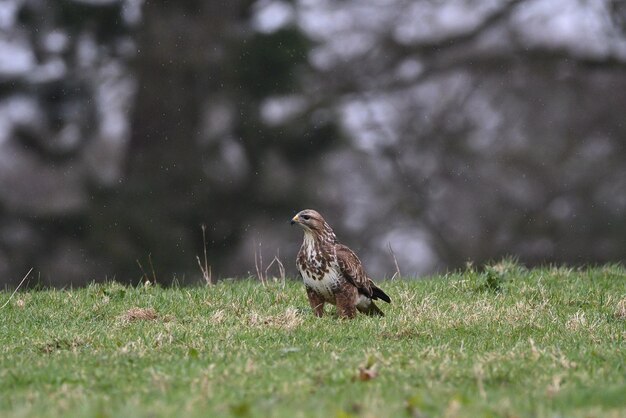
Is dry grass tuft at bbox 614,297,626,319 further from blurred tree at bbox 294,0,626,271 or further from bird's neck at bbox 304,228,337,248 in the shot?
blurred tree at bbox 294,0,626,271

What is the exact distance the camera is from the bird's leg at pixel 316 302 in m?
9.53

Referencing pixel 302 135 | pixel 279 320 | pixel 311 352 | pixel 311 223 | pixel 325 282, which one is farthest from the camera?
pixel 302 135

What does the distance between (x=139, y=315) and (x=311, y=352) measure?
2444 mm

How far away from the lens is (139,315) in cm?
956

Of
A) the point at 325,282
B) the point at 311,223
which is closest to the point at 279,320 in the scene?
the point at 325,282

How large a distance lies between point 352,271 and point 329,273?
0.20 metres

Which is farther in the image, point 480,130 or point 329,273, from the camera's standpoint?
point 480,130

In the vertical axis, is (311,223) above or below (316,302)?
above

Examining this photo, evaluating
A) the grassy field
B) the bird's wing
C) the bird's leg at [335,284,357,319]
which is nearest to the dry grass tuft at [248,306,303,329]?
the grassy field

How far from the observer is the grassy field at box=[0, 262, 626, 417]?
19.4 feet

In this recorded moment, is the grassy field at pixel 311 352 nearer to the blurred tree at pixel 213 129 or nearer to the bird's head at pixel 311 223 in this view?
the bird's head at pixel 311 223

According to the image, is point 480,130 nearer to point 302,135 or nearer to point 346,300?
point 302,135

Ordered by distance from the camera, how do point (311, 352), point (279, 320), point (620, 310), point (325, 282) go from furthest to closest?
point (620, 310)
point (325, 282)
point (279, 320)
point (311, 352)

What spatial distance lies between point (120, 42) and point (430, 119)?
7.37m
